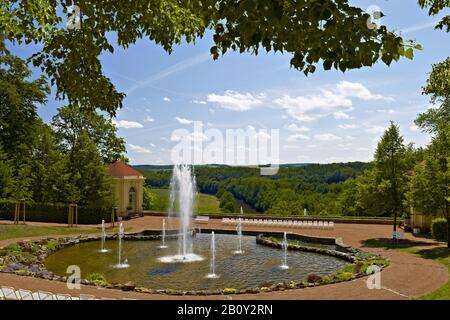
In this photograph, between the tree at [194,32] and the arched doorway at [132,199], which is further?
the arched doorway at [132,199]

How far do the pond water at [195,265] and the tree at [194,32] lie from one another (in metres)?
9.84

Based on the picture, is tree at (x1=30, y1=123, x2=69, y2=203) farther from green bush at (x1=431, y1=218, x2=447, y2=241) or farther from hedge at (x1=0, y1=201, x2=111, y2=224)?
green bush at (x1=431, y1=218, x2=447, y2=241)

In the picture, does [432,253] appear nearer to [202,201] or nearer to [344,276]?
[344,276]

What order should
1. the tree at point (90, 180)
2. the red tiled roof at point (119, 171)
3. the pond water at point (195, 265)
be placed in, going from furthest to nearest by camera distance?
the red tiled roof at point (119, 171) < the tree at point (90, 180) < the pond water at point (195, 265)

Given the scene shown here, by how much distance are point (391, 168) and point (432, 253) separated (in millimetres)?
7186

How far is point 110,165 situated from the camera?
3988cm

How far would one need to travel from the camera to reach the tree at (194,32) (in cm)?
386

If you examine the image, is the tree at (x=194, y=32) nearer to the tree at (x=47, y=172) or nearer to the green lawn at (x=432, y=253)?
the green lawn at (x=432, y=253)

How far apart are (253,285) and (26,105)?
35.2 meters

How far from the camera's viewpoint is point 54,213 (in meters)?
32.9

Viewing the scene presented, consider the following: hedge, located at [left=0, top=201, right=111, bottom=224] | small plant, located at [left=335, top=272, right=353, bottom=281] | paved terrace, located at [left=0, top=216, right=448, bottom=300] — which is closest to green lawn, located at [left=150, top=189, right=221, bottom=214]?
hedge, located at [left=0, top=201, right=111, bottom=224]

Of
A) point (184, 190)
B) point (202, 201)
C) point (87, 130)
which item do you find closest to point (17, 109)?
point (87, 130)

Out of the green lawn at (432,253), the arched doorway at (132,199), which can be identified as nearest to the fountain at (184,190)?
the arched doorway at (132,199)
